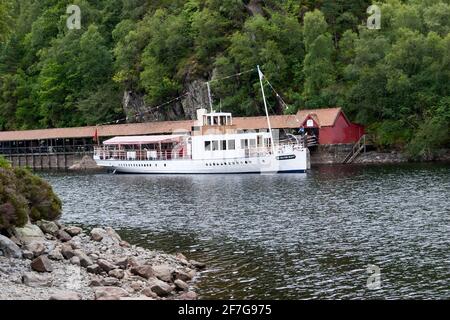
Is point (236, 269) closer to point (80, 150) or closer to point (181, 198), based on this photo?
point (181, 198)

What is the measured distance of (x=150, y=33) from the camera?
352ft

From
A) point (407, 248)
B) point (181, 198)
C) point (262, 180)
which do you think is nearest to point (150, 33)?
point (262, 180)

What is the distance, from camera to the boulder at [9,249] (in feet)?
86.7

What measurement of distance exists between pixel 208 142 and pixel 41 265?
5551 centimetres

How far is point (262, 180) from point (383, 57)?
89.8ft

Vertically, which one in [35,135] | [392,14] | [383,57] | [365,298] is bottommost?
[365,298]

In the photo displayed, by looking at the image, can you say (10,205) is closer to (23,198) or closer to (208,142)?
(23,198)

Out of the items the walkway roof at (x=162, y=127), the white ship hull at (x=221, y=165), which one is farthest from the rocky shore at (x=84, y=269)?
the walkway roof at (x=162, y=127)

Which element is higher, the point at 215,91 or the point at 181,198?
the point at 215,91

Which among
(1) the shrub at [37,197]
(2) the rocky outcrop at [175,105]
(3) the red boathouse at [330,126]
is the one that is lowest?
(1) the shrub at [37,197]

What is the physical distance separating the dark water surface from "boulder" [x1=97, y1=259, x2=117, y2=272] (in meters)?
3.52

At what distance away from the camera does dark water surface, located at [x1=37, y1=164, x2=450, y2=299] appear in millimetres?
25438

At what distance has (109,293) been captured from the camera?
22688mm

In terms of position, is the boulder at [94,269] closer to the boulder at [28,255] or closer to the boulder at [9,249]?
the boulder at [28,255]
